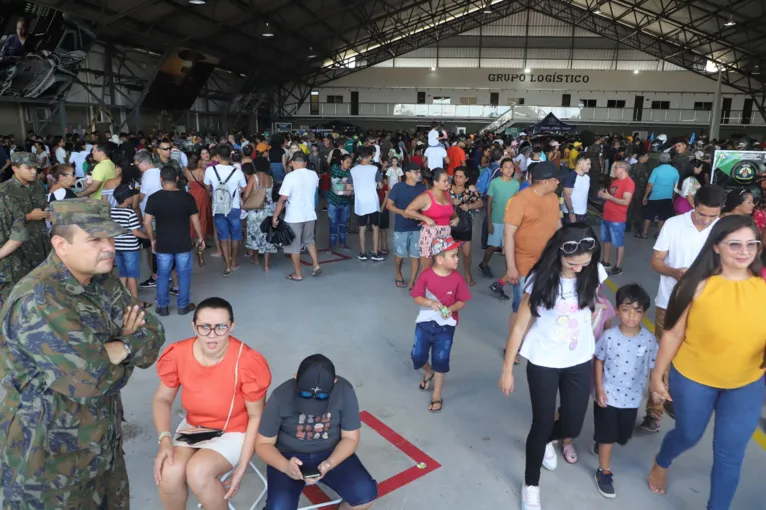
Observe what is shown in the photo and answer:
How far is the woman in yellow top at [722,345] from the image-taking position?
7.54 ft

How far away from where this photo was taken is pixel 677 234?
3406mm

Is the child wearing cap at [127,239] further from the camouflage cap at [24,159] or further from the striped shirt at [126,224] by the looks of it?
the camouflage cap at [24,159]

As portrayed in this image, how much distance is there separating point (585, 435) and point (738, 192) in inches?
76.0

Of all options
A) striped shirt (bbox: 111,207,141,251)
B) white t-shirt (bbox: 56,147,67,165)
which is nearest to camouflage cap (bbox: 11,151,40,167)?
striped shirt (bbox: 111,207,141,251)

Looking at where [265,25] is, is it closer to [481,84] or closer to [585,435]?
[481,84]

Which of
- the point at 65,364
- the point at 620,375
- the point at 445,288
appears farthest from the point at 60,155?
the point at 620,375

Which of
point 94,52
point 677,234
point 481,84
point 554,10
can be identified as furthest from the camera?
point 481,84

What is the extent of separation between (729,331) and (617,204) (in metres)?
4.37

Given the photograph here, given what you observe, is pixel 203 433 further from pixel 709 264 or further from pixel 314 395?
pixel 709 264

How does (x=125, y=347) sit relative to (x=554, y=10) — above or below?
below

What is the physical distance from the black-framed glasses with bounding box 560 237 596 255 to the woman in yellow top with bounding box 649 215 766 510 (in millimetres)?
460

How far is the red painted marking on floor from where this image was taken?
2.87 metres

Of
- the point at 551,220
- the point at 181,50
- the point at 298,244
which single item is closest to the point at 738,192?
the point at 551,220

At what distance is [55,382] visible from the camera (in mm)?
1718
